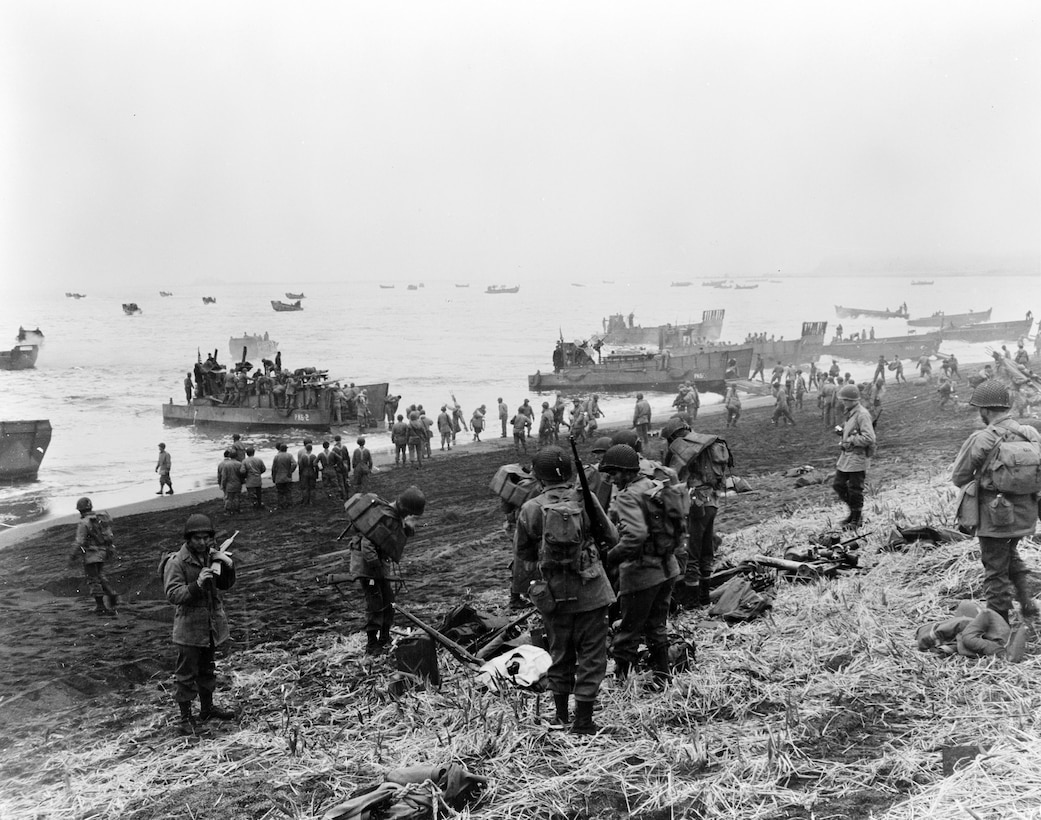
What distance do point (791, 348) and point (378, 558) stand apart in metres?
42.0

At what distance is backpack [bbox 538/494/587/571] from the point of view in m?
4.63

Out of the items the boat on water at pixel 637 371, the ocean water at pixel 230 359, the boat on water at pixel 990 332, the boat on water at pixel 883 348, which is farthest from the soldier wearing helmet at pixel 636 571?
the boat on water at pixel 990 332

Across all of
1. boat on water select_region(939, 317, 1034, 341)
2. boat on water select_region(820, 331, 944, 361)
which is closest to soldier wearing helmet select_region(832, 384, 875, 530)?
boat on water select_region(820, 331, 944, 361)

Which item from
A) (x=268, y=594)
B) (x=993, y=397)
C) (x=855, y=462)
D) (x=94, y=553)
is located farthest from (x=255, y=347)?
(x=993, y=397)

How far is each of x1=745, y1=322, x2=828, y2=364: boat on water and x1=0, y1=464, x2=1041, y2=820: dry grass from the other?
1504 inches

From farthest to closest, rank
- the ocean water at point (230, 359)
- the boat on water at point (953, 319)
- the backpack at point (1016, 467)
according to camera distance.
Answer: the boat on water at point (953, 319) < the ocean water at point (230, 359) < the backpack at point (1016, 467)

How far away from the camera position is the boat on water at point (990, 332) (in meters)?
55.6

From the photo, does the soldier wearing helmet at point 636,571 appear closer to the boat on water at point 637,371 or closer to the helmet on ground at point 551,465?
the helmet on ground at point 551,465

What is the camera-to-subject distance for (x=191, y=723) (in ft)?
19.1

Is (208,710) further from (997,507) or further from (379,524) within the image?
(997,507)

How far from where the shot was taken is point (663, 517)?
5.32 meters

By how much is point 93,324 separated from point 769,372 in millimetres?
95809

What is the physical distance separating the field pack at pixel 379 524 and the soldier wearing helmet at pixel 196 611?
1.35 m

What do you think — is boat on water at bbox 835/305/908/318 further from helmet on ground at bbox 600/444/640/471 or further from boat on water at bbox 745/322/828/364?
helmet on ground at bbox 600/444/640/471
